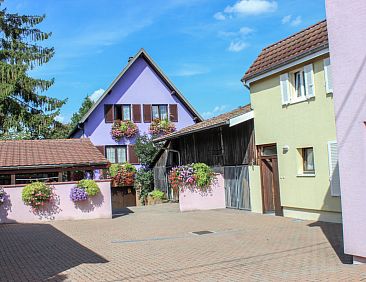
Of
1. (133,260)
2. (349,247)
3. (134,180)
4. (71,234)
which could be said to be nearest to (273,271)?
(349,247)

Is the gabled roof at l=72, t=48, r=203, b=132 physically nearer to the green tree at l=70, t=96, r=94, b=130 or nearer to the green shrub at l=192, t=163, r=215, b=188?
the green shrub at l=192, t=163, r=215, b=188

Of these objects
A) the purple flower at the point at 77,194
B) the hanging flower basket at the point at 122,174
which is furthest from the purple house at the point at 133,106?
the purple flower at the point at 77,194

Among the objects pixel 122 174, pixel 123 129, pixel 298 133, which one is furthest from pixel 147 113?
pixel 298 133

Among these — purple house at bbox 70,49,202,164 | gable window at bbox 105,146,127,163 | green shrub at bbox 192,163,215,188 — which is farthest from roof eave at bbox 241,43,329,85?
gable window at bbox 105,146,127,163

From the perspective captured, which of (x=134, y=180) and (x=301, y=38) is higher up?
(x=301, y=38)

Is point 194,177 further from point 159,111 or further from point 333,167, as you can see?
point 159,111

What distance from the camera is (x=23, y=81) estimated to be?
93.9ft

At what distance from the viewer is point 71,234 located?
1417 cm

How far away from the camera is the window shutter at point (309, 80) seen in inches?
566

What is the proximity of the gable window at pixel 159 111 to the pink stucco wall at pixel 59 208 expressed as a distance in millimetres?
14139

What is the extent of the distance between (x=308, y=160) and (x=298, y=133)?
0.93 m

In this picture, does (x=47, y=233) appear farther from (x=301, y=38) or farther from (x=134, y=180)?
(x=134, y=180)

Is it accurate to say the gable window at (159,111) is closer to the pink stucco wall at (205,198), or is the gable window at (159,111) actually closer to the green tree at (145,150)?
the green tree at (145,150)

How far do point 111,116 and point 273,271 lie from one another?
81.1ft
